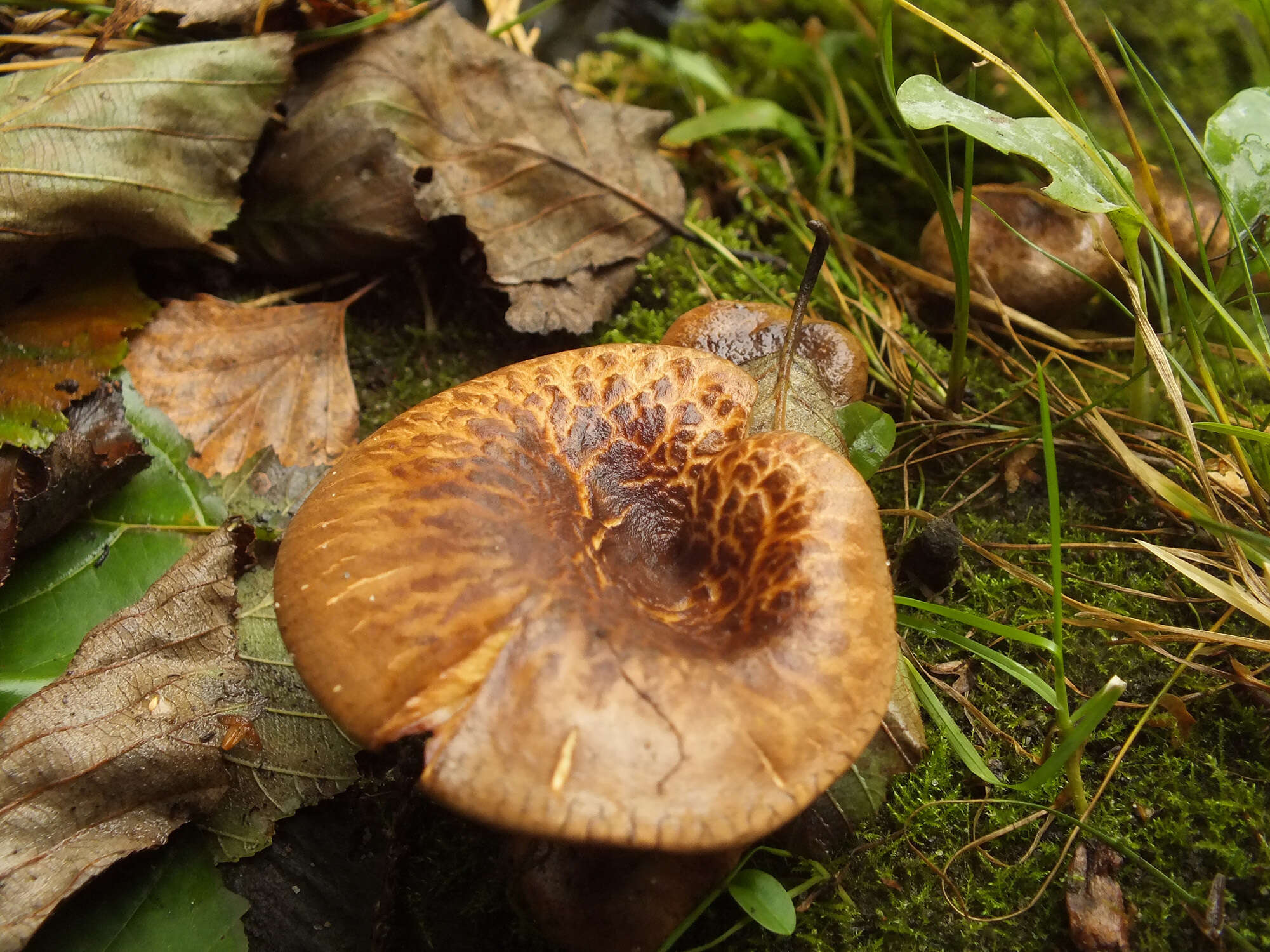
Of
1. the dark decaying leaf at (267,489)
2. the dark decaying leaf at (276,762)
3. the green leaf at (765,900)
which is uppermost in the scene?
the dark decaying leaf at (267,489)

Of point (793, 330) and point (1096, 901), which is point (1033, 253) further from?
point (1096, 901)

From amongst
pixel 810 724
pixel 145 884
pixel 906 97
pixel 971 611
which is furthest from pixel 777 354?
pixel 145 884

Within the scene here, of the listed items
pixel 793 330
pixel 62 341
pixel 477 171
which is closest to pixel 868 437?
pixel 793 330

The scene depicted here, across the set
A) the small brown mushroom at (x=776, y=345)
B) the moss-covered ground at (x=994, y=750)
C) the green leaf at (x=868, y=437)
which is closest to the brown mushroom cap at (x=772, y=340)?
the small brown mushroom at (x=776, y=345)

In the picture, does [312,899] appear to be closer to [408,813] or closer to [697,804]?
[408,813]

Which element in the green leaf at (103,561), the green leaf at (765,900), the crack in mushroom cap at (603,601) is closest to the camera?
the crack in mushroom cap at (603,601)

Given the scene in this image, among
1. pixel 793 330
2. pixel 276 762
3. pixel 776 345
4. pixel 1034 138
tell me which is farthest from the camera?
pixel 776 345

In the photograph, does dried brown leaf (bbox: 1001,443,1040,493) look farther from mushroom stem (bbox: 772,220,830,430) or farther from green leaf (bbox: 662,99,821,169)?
green leaf (bbox: 662,99,821,169)

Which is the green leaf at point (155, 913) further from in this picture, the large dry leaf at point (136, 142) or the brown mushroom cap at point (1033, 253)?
the brown mushroom cap at point (1033, 253)
